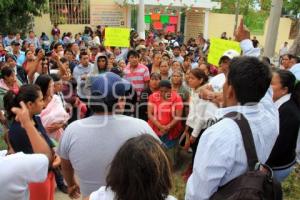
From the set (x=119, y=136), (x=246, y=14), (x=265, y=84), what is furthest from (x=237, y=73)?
(x=246, y=14)

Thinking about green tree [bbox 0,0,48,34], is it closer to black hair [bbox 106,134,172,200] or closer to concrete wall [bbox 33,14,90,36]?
concrete wall [bbox 33,14,90,36]

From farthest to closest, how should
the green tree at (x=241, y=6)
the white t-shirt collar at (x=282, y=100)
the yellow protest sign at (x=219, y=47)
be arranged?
the green tree at (x=241, y=6) < the yellow protest sign at (x=219, y=47) < the white t-shirt collar at (x=282, y=100)

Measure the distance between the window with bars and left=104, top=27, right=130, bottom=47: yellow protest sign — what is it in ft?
32.2

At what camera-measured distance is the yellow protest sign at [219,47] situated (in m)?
5.03

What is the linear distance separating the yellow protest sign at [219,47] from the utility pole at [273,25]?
3200 millimetres

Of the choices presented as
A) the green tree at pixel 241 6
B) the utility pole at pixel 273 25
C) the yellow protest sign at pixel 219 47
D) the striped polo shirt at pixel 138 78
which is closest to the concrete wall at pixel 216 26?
the green tree at pixel 241 6

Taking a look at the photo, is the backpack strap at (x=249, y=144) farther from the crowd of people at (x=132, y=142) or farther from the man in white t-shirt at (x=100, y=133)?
the man in white t-shirt at (x=100, y=133)

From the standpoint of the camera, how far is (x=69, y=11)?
17.2 m

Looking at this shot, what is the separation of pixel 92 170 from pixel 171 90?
8.36 ft

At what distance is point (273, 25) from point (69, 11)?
12.3 meters

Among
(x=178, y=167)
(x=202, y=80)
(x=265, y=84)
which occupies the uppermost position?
(x=265, y=84)

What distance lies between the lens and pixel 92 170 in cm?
210

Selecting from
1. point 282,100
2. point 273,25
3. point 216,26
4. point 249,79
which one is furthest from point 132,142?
point 216,26

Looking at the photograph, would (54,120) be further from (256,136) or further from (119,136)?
(256,136)
